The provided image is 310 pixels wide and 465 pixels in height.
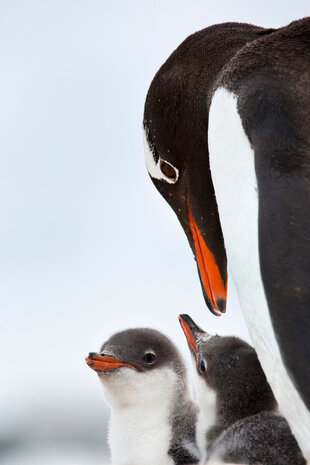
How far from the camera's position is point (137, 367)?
2.96 metres

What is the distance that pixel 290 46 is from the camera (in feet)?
5.83

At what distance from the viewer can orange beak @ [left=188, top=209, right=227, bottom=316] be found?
1.97m

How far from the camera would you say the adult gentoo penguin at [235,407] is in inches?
82.9

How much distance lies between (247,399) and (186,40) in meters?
1.07

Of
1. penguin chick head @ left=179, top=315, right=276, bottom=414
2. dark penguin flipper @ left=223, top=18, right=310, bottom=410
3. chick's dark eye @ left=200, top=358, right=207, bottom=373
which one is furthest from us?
chick's dark eye @ left=200, top=358, right=207, bottom=373

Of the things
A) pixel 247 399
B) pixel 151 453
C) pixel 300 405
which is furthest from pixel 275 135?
pixel 151 453

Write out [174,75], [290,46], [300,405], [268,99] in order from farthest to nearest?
1. [174,75]
2. [290,46]
3. [268,99]
4. [300,405]

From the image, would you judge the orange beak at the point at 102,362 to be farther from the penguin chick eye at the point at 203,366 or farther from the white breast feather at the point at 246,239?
the white breast feather at the point at 246,239

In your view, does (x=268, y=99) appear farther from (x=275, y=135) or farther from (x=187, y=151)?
(x=187, y=151)

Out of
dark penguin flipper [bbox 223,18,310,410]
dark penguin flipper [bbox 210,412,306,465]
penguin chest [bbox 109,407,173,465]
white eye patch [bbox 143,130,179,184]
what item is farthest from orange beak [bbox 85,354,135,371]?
dark penguin flipper [bbox 223,18,310,410]

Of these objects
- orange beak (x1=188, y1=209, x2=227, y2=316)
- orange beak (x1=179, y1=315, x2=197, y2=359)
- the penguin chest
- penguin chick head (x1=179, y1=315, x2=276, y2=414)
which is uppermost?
orange beak (x1=188, y1=209, x2=227, y2=316)

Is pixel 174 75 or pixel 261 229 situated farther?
pixel 174 75

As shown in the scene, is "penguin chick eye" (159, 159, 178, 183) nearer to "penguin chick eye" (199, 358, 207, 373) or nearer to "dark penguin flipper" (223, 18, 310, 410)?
"dark penguin flipper" (223, 18, 310, 410)

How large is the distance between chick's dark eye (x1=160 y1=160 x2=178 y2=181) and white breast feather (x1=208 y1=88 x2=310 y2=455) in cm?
43
